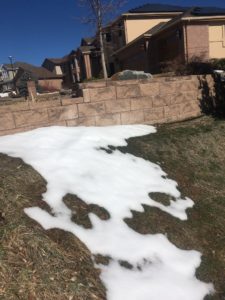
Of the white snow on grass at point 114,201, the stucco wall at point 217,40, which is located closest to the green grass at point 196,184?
the white snow on grass at point 114,201

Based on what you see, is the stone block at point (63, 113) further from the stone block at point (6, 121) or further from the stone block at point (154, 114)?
the stone block at point (154, 114)

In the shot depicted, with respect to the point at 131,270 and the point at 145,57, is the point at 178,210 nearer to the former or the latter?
the point at 131,270

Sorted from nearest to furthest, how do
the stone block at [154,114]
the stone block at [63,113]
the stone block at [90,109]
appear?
the stone block at [63,113], the stone block at [90,109], the stone block at [154,114]

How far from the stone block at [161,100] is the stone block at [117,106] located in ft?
2.23

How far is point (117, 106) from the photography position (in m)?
6.85

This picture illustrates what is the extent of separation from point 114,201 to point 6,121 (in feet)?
8.81

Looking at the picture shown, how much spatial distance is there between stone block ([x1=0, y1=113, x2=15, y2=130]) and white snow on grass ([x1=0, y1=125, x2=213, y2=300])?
25cm

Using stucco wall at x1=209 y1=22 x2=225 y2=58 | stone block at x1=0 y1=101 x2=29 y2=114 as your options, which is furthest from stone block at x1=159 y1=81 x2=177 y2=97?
stucco wall at x1=209 y1=22 x2=225 y2=58

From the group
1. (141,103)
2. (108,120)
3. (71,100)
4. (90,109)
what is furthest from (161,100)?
(71,100)

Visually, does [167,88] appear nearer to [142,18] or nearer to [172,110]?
[172,110]

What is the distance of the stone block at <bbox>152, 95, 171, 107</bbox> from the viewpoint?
7.35 metres

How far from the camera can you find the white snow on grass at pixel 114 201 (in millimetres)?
3105

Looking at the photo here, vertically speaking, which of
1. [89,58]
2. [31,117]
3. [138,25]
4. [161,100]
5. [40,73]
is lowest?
[161,100]

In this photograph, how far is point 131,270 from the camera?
315 cm
